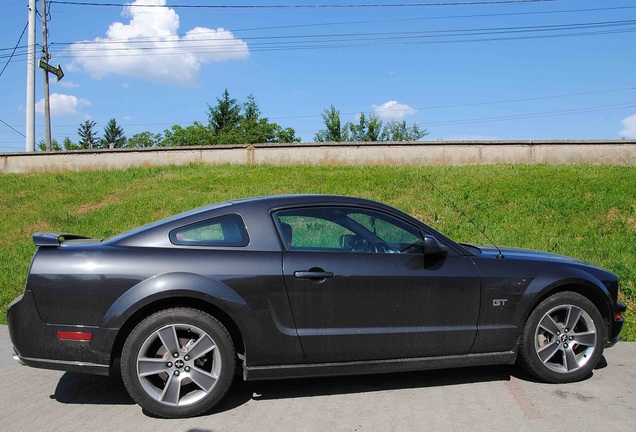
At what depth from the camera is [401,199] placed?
1134 centimetres

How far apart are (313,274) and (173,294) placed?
0.96 metres

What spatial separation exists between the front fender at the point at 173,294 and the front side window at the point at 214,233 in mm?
300

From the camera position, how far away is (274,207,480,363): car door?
3916mm

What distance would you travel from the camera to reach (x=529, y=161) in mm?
15062

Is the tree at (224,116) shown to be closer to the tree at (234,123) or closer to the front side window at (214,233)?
the tree at (234,123)

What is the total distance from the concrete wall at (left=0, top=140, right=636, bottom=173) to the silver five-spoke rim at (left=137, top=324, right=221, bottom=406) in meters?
12.0

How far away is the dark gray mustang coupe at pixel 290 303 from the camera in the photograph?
3713mm

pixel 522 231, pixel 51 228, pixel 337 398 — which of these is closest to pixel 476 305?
pixel 337 398

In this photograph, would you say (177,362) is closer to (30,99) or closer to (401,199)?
(401,199)

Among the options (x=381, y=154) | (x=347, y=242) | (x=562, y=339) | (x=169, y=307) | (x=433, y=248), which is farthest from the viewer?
(x=381, y=154)

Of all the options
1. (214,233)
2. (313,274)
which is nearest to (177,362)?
(214,233)

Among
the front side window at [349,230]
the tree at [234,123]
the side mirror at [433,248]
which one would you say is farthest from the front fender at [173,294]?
the tree at [234,123]

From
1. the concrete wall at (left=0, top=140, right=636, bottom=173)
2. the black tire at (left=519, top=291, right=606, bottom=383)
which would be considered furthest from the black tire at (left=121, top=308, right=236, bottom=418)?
the concrete wall at (left=0, top=140, right=636, bottom=173)

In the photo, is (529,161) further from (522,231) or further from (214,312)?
(214,312)
